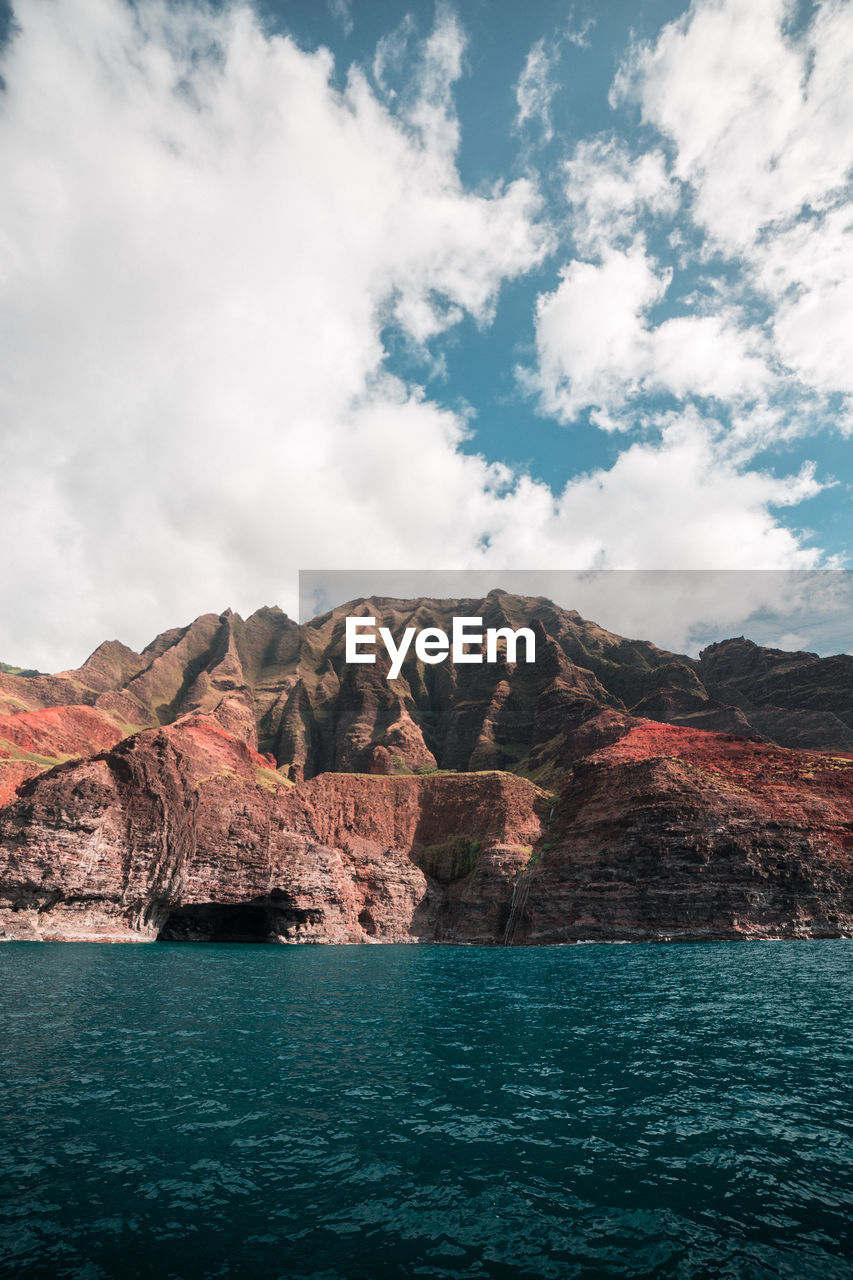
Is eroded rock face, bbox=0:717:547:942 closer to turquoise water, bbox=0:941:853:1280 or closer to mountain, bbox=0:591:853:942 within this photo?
mountain, bbox=0:591:853:942

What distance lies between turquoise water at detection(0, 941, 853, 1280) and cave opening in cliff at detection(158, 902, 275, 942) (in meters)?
54.2

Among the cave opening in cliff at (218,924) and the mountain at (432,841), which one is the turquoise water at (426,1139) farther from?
the cave opening in cliff at (218,924)

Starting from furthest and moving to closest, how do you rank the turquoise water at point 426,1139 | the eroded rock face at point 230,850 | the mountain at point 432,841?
1. the mountain at point 432,841
2. the eroded rock face at point 230,850
3. the turquoise water at point 426,1139

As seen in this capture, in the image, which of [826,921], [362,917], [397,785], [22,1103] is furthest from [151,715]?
[22,1103]

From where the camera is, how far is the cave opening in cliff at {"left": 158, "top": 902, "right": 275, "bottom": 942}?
81.1 meters

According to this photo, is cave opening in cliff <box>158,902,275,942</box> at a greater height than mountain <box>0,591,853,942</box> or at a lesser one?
lesser

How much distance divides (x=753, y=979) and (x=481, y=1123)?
30.5 meters

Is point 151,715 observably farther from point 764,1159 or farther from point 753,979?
point 764,1159

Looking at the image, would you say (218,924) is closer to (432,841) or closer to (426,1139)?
(432,841)

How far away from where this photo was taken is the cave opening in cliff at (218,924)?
81.1m

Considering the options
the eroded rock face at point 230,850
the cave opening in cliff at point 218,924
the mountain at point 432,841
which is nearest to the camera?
the eroded rock face at point 230,850

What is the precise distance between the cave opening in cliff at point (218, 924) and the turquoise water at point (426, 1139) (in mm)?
54236

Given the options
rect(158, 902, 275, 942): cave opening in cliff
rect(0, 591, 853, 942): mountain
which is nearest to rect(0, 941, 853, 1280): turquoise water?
rect(0, 591, 853, 942): mountain

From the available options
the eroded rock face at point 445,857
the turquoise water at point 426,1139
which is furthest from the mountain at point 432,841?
the turquoise water at point 426,1139
